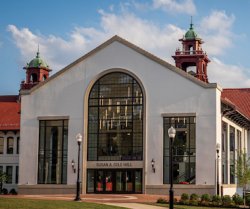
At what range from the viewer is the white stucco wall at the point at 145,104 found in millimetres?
53656

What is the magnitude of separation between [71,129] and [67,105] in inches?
90.6

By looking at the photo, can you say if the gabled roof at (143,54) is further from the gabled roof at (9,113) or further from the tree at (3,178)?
the gabled roof at (9,113)

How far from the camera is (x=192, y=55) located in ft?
275

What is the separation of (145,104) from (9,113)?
26907mm

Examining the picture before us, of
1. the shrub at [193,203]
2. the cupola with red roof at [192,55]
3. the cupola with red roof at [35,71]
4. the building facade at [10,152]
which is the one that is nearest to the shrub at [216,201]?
the shrub at [193,203]

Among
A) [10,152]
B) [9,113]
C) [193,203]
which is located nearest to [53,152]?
[10,152]

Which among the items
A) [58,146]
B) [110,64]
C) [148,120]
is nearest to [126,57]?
[110,64]

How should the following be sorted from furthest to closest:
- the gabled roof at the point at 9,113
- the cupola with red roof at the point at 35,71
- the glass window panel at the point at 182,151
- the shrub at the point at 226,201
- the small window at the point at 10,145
Answer: the cupola with red roof at the point at 35,71 → the gabled roof at the point at 9,113 → the small window at the point at 10,145 → the glass window panel at the point at 182,151 → the shrub at the point at 226,201

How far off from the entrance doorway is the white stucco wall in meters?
1.20

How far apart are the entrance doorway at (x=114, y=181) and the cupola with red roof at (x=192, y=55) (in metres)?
30.6

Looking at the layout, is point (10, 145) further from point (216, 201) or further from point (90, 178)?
point (216, 201)

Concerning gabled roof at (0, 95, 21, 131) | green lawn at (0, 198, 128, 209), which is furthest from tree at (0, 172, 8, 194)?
green lawn at (0, 198, 128, 209)

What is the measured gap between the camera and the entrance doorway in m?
54.9

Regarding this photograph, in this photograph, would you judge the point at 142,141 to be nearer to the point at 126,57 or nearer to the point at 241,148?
the point at 126,57
